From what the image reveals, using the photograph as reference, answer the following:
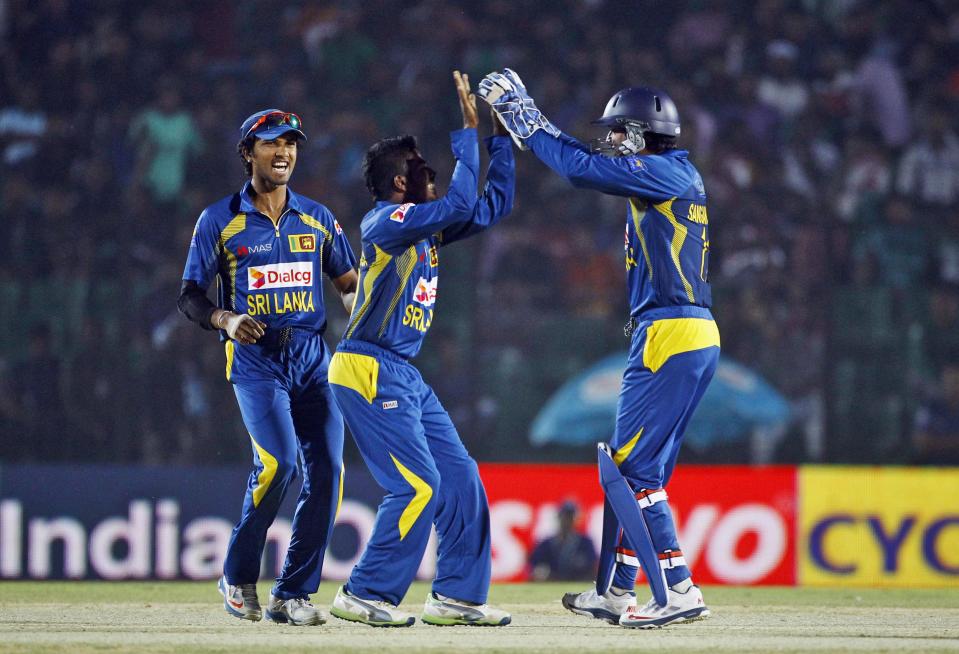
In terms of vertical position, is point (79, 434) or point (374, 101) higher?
point (374, 101)

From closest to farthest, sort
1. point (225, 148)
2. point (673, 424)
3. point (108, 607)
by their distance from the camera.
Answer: point (673, 424) < point (108, 607) < point (225, 148)

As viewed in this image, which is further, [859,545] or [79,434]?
[79,434]

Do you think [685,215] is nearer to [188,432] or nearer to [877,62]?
[188,432]

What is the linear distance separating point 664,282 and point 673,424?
598 millimetres

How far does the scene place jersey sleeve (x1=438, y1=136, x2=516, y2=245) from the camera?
18.8 feet

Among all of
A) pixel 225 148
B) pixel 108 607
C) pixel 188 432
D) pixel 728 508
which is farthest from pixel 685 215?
pixel 225 148

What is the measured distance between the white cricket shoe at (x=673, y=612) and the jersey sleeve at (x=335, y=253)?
2.02 metres

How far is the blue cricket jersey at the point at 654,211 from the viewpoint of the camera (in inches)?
225

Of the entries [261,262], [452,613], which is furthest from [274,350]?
[452,613]

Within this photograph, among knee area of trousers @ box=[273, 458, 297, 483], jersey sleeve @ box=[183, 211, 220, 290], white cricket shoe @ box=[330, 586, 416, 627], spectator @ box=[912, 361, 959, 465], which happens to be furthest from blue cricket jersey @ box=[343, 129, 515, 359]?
spectator @ box=[912, 361, 959, 465]

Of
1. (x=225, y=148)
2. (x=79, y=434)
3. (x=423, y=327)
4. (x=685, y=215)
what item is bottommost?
(x=79, y=434)

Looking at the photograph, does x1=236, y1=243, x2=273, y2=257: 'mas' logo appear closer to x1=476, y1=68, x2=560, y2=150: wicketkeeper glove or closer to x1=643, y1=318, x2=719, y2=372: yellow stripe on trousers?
x1=476, y1=68, x2=560, y2=150: wicketkeeper glove

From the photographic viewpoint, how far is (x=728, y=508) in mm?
9820

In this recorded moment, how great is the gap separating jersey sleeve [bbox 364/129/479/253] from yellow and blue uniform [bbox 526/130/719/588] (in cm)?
34
